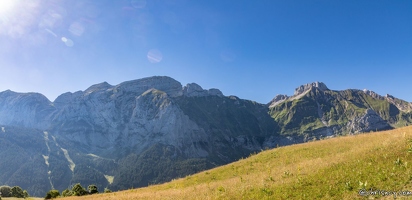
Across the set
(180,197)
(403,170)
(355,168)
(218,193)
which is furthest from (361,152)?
(180,197)

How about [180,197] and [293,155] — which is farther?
[293,155]

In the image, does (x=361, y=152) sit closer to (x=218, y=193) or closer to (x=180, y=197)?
(x=218, y=193)

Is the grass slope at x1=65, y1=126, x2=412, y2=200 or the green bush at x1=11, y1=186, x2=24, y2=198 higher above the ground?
the grass slope at x1=65, y1=126, x2=412, y2=200

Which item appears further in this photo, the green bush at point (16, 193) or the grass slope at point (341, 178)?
the green bush at point (16, 193)

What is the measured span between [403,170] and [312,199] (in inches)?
243

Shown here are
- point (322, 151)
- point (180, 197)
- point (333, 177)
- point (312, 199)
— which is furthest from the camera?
point (322, 151)

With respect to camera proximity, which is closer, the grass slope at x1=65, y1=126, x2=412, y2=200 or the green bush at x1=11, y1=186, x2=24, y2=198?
the grass slope at x1=65, y1=126, x2=412, y2=200

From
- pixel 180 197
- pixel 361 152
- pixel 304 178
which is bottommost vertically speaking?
pixel 180 197

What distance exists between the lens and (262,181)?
1994cm

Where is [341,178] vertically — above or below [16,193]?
above

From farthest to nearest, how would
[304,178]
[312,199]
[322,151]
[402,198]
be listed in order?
[322,151]
[304,178]
[312,199]
[402,198]

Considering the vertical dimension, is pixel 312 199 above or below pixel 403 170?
below

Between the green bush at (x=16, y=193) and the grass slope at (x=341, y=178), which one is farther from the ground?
the grass slope at (x=341, y=178)

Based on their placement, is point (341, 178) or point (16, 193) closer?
point (341, 178)
